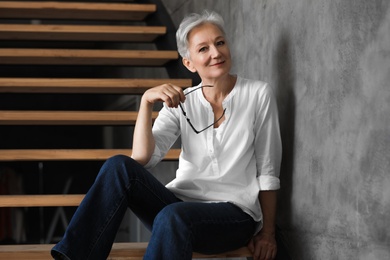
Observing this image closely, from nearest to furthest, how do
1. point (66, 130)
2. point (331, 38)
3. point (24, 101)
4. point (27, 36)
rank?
point (331, 38) < point (27, 36) < point (66, 130) < point (24, 101)

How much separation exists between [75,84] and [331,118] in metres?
1.78

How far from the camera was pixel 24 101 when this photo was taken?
488 centimetres

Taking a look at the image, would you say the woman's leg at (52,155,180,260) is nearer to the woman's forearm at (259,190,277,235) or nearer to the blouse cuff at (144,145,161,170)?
the blouse cuff at (144,145,161,170)

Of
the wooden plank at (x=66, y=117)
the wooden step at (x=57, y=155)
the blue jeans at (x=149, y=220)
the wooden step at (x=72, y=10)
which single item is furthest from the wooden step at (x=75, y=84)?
the blue jeans at (x=149, y=220)

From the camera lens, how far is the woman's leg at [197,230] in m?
1.91

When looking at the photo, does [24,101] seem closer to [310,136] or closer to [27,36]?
[27,36]

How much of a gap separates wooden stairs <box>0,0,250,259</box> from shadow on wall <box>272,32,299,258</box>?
0.24m

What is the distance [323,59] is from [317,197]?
1.39 ft

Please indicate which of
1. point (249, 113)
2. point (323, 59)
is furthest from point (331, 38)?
point (249, 113)

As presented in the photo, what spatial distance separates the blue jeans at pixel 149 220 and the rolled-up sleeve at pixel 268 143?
0.51ft

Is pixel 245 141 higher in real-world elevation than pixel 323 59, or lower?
lower

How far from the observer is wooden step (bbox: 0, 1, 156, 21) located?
4074 mm

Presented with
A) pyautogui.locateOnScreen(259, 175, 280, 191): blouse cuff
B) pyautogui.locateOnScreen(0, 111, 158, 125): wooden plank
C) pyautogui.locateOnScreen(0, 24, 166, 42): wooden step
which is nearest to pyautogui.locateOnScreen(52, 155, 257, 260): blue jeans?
pyautogui.locateOnScreen(259, 175, 280, 191): blouse cuff

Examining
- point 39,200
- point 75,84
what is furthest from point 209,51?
point 75,84
